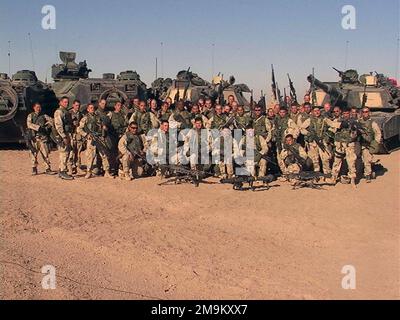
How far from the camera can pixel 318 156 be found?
34.8 feet

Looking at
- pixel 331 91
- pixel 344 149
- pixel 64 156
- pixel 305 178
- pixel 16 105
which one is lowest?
pixel 305 178

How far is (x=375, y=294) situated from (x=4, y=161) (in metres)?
10.2

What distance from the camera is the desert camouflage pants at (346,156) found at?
10004mm

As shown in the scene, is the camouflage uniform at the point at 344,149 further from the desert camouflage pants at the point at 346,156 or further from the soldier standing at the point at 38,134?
the soldier standing at the point at 38,134

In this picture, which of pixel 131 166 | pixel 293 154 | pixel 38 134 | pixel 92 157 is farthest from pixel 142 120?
pixel 293 154

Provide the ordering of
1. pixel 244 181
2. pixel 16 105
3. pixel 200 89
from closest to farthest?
1. pixel 244 181
2. pixel 16 105
3. pixel 200 89

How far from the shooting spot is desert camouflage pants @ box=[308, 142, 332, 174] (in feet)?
34.3

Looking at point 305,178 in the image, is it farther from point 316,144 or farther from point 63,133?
point 63,133

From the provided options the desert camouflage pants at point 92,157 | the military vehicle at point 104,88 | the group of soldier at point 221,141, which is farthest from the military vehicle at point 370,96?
the desert camouflage pants at point 92,157

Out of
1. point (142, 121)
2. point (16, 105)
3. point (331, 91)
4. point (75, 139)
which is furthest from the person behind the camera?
point (331, 91)

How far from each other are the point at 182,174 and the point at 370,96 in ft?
26.9

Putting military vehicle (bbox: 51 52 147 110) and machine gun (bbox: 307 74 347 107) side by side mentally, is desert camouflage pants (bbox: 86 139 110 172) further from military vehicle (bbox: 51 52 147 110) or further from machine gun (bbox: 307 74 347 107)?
machine gun (bbox: 307 74 347 107)

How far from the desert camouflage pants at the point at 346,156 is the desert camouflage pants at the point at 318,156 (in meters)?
0.22

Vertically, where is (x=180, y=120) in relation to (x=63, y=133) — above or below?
above
